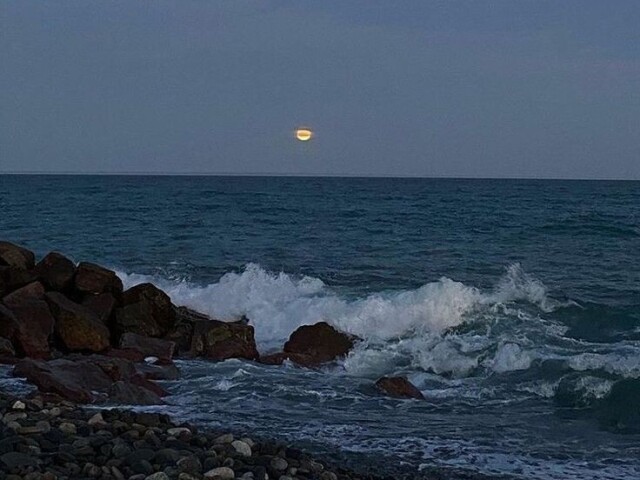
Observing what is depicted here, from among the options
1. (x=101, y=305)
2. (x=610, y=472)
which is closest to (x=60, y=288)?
(x=101, y=305)

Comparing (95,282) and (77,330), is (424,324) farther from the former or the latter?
(77,330)

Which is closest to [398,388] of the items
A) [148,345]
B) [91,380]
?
[91,380]

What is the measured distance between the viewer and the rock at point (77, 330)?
12.2 m

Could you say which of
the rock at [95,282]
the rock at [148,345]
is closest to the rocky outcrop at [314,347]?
the rock at [148,345]

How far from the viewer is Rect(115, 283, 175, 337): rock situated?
13.1 m

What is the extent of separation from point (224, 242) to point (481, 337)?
530 inches

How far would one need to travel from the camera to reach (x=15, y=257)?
14.5 meters

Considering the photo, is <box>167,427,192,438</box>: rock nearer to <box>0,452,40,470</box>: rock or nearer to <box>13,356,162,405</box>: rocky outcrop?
<box>0,452,40,470</box>: rock

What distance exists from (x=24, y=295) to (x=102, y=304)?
3.77ft

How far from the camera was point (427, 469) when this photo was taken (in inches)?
309

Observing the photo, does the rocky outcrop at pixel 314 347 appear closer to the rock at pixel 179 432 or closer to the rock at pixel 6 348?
the rock at pixel 6 348

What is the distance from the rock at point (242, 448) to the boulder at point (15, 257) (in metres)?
7.95

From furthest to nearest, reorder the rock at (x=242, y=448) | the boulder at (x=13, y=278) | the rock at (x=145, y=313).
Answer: the boulder at (x=13, y=278)
the rock at (x=145, y=313)
the rock at (x=242, y=448)

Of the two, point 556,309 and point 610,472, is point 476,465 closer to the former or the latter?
point 610,472
